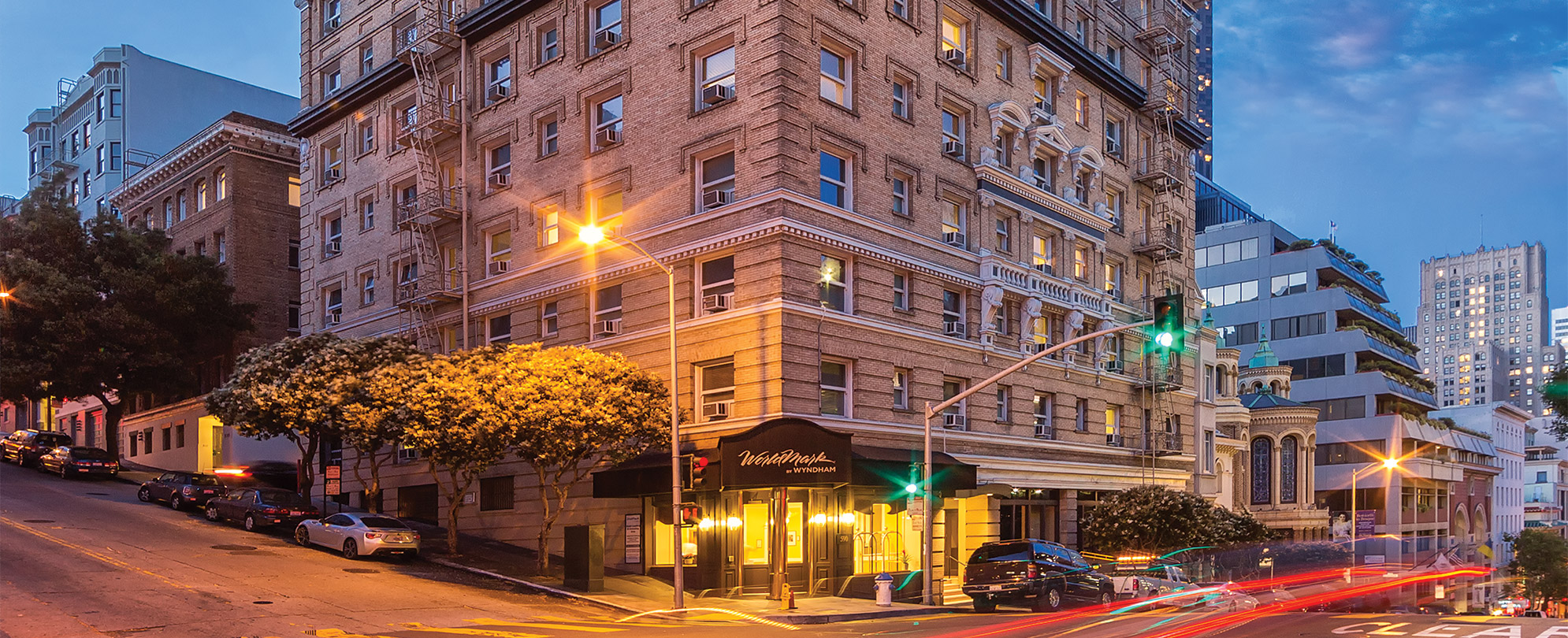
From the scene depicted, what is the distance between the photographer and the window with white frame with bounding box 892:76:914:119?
37.8 m

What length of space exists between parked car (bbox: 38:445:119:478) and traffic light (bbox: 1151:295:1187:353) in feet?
156

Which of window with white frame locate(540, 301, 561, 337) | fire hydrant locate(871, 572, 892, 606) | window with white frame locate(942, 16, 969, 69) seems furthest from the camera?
window with white frame locate(540, 301, 561, 337)

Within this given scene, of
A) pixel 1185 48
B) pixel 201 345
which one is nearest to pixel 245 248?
pixel 201 345

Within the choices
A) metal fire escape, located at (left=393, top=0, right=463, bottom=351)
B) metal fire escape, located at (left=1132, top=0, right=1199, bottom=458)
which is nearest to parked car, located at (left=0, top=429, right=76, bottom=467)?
metal fire escape, located at (left=393, top=0, right=463, bottom=351)

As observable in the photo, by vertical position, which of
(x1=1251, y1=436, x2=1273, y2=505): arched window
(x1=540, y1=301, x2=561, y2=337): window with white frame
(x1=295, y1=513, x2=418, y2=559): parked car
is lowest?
(x1=1251, y1=436, x2=1273, y2=505): arched window

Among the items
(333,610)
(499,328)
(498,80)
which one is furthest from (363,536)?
(498,80)

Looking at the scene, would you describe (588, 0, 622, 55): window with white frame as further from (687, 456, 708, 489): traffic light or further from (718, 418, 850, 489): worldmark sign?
(687, 456, 708, 489): traffic light

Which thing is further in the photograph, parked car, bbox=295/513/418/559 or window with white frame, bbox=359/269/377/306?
window with white frame, bbox=359/269/377/306

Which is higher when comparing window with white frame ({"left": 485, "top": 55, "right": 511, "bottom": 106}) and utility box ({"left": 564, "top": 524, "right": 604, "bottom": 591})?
window with white frame ({"left": 485, "top": 55, "right": 511, "bottom": 106})

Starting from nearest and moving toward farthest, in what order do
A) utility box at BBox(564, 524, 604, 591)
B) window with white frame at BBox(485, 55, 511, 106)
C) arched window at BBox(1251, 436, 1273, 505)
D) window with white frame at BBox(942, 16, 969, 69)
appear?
utility box at BBox(564, 524, 604, 591) < window with white frame at BBox(942, 16, 969, 69) < window with white frame at BBox(485, 55, 511, 106) < arched window at BBox(1251, 436, 1273, 505)

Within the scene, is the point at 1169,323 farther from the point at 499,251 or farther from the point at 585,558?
the point at 499,251

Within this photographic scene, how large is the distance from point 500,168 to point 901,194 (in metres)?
15.6

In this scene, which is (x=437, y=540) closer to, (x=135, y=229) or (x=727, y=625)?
(x=727, y=625)

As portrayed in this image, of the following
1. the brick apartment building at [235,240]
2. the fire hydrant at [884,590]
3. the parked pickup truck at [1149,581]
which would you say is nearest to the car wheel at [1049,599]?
the parked pickup truck at [1149,581]
